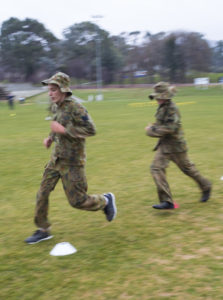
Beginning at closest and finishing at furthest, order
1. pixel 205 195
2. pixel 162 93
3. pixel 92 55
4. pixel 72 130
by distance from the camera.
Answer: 1. pixel 72 130
2. pixel 162 93
3. pixel 205 195
4. pixel 92 55

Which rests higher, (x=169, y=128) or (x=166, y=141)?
(x=169, y=128)

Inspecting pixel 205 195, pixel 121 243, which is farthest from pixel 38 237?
pixel 205 195

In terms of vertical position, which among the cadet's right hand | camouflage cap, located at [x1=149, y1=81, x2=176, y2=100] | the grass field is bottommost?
the grass field

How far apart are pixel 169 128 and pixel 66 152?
Answer: 1629mm

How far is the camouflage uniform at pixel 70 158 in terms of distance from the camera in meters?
4.44

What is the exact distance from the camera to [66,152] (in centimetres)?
454

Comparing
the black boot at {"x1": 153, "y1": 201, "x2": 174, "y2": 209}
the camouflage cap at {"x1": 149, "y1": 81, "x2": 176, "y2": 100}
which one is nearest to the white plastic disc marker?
the black boot at {"x1": 153, "y1": 201, "x2": 174, "y2": 209}

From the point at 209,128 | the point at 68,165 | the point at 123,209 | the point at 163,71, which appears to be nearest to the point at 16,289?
the point at 68,165

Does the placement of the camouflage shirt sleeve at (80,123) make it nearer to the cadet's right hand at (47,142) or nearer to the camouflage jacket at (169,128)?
the cadet's right hand at (47,142)

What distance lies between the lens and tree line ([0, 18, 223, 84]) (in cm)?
7194

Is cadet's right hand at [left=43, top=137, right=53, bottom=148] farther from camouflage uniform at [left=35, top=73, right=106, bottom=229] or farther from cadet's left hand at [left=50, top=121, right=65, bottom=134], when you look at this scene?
cadet's left hand at [left=50, top=121, right=65, bottom=134]

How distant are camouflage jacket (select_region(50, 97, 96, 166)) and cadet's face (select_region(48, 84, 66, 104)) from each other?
6 cm

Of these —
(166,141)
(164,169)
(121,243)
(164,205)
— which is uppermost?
(166,141)

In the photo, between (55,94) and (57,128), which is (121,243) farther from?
(55,94)
